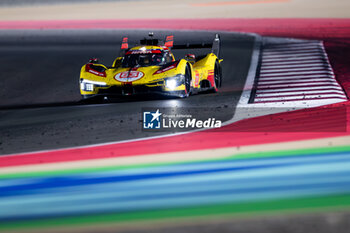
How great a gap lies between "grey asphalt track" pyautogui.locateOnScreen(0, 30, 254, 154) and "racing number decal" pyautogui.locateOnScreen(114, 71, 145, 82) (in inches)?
19.3

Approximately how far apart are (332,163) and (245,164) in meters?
1.04

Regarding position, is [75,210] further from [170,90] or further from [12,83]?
[12,83]

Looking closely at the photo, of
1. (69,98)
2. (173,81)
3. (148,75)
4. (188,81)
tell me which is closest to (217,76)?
(188,81)

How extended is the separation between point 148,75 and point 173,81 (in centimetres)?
51

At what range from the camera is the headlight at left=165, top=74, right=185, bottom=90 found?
448 inches

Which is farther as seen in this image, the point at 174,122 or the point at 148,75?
the point at 148,75

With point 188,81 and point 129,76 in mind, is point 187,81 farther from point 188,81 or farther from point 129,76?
point 129,76

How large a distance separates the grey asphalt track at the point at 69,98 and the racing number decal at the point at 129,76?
1.61ft

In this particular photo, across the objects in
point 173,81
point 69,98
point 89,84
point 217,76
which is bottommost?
point 69,98

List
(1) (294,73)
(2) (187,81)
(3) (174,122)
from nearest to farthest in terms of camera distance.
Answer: (3) (174,122) → (2) (187,81) → (1) (294,73)

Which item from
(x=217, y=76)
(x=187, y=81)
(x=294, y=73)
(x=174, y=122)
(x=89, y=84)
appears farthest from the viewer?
(x=294, y=73)

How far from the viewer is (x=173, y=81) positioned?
11406 mm

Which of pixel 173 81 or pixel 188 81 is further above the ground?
pixel 173 81

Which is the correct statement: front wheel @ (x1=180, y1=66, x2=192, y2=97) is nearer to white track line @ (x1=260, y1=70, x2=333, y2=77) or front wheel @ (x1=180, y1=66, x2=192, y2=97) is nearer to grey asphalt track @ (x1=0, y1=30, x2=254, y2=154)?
→ grey asphalt track @ (x1=0, y1=30, x2=254, y2=154)
